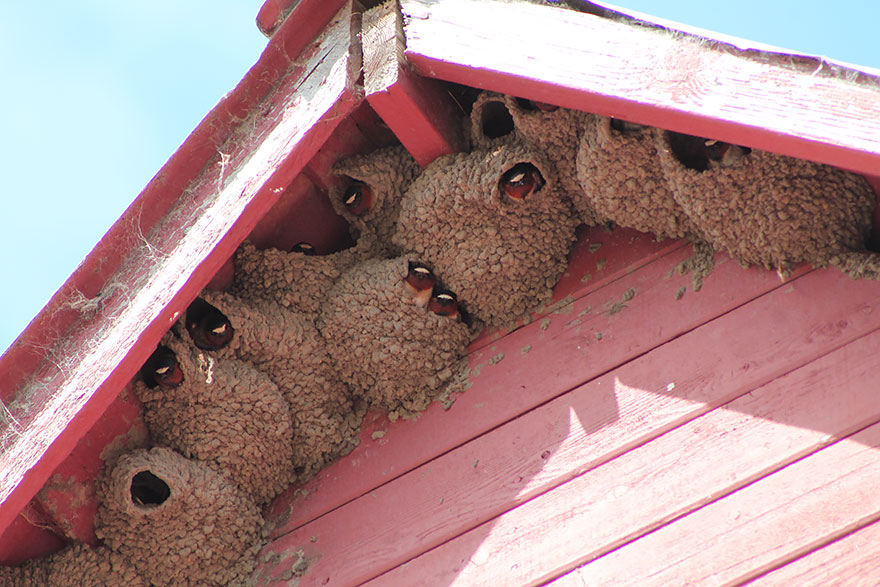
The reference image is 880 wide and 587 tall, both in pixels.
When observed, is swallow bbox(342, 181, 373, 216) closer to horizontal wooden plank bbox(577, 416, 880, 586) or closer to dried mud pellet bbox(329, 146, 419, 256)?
dried mud pellet bbox(329, 146, 419, 256)

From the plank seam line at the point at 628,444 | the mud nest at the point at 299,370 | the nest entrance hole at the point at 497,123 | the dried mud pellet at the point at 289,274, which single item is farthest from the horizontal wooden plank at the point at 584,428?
the nest entrance hole at the point at 497,123

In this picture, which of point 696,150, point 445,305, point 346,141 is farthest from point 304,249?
point 696,150

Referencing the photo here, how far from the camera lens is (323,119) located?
3.18m

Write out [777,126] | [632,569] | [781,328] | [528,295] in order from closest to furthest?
[777,126], [632,569], [781,328], [528,295]

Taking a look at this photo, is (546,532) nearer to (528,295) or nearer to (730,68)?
(528,295)

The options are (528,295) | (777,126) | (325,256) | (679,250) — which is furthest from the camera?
(325,256)

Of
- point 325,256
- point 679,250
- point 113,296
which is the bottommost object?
point 679,250

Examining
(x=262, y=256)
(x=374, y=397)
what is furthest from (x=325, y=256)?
(x=374, y=397)

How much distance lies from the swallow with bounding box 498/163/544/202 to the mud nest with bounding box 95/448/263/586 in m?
1.46

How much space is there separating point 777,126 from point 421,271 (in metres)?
1.65

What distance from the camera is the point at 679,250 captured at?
3.38m

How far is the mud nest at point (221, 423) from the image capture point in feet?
11.8

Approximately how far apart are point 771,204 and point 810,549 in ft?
3.35

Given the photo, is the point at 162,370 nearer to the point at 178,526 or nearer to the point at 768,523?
the point at 178,526
